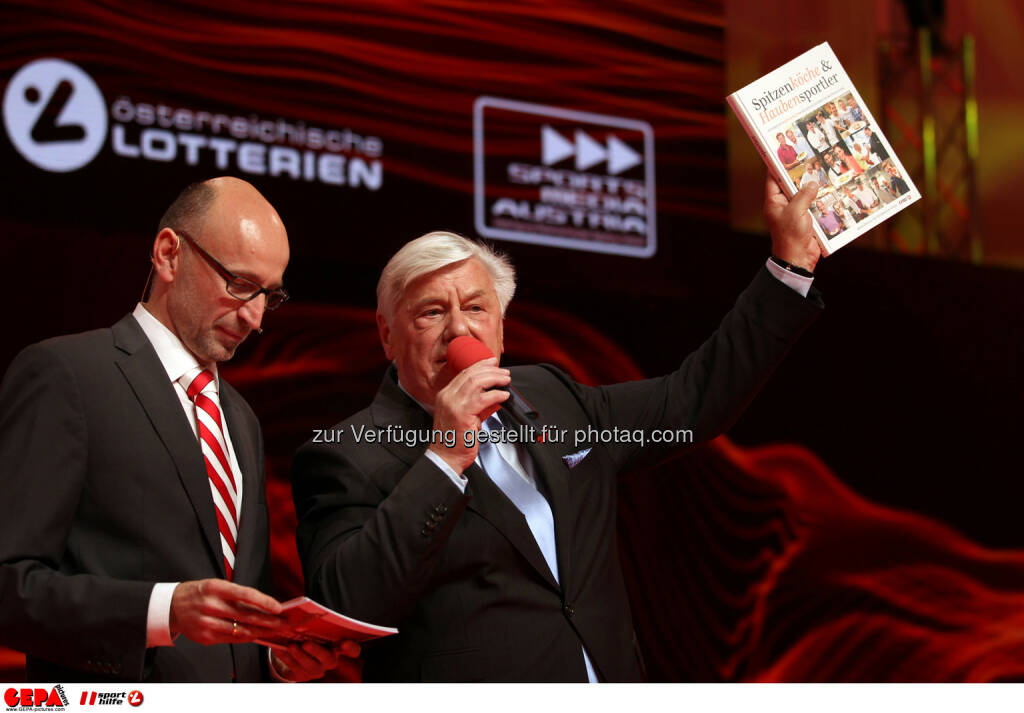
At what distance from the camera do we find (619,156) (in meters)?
5.07

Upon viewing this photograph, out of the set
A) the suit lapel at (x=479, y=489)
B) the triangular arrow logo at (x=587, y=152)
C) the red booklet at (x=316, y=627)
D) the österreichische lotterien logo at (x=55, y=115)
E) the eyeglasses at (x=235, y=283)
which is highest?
the triangular arrow logo at (x=587, y=152)

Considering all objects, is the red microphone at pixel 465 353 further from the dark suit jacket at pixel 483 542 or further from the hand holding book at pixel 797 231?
the hand holding book at pixel 797 231

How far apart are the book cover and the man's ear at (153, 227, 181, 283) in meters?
1.19

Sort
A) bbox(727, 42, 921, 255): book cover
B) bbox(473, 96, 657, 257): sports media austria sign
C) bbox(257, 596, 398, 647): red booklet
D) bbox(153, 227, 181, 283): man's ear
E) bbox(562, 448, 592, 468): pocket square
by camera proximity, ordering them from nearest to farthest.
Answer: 1. bbox(257, 596, 398, 647): red booklet
2. bbox(153, 227, 181, 283): man's ear
3. bbox(562, 448, 592, 468): pocket square
4. bbox(727, 42, 921, 255): book cover
5. bbox(473, 96, 657, 257): sports media austria sign

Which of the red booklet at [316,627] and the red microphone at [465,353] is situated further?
the red microphone at [465,353]

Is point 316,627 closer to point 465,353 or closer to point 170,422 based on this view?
point 170,422

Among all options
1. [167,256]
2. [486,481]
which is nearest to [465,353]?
[486,481]

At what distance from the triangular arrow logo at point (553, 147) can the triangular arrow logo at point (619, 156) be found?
183 millimetres

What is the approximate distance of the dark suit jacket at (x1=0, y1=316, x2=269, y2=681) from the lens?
1940 millimetres

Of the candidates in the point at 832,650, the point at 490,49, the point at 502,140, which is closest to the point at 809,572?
the point at 832,650

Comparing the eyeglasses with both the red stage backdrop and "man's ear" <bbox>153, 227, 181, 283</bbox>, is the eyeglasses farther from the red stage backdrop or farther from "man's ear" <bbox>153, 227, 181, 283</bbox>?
the red stage backdrop

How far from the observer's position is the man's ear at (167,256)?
2.32 metres

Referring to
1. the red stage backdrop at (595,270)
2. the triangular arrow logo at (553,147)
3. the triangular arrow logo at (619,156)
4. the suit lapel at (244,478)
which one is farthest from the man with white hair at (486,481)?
the triangular arrow logo at (619,156)

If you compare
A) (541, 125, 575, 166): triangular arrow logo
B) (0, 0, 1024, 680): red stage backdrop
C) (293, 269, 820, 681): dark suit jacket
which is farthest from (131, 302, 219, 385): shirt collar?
(541, 125, 575, 166): triangular arrow logo
